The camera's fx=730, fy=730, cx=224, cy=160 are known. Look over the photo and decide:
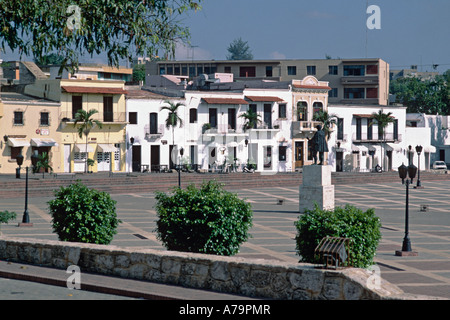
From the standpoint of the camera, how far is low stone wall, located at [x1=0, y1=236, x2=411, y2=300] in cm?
1074

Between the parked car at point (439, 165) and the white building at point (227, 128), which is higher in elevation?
the white building at point (227, 128)

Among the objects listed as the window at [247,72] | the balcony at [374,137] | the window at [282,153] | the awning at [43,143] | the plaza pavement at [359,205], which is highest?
the window at [247,72]

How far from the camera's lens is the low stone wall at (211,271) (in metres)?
10.7

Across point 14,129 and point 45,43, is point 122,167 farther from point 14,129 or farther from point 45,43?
point 45,43

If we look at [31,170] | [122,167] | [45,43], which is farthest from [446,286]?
[122,167]

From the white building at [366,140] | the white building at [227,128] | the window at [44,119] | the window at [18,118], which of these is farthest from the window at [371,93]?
the window at [18,118]

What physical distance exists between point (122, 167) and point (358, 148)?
2574cm

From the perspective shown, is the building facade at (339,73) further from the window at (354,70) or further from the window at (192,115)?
the window at (192,115)

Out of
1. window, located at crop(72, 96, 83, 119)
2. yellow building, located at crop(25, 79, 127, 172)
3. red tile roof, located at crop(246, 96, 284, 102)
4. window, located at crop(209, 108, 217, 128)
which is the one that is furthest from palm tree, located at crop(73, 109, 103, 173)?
red tile roof, located at crop(246, 96, 284, 102)

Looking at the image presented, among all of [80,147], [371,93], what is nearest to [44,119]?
[80,147]

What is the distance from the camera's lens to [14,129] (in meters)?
52.8

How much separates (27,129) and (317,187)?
1079 inches

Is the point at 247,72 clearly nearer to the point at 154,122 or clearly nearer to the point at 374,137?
the point at 374,137

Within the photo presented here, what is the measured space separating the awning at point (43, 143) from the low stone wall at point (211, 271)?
3868cm
